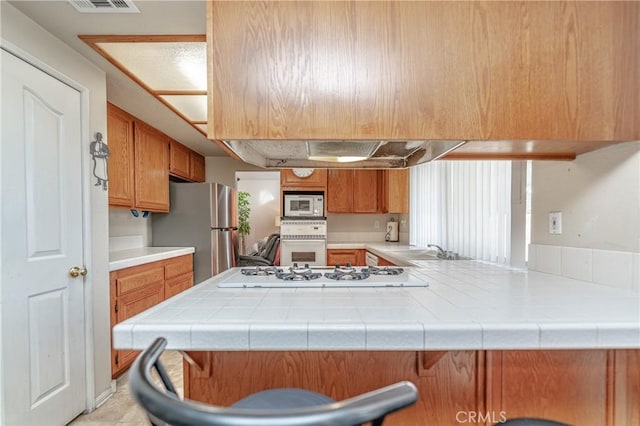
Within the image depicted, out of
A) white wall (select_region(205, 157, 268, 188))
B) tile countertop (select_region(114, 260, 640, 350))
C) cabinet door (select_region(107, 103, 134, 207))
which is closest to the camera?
tile countertop (select_region(114, 260, 640, 350))

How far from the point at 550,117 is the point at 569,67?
19cm

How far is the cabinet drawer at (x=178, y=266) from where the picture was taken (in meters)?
2.89

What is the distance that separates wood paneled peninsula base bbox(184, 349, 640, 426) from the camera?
3.43 feet

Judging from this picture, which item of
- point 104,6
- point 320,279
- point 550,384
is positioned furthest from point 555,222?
point 104,6

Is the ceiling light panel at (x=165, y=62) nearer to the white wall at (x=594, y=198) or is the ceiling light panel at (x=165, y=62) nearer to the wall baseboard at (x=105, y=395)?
the white wall at (x=594, y=198)

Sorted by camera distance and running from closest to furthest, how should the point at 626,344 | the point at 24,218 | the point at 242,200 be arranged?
the point at 626,344, the point at 24,218, the point at 242,200

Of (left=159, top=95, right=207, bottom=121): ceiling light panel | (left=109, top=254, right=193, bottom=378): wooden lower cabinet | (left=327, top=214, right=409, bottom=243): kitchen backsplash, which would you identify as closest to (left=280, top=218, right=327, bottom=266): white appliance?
(left=327, top=214, right=409, bottom=243): kitchen backsplash

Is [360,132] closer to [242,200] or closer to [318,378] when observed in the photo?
[318,378]

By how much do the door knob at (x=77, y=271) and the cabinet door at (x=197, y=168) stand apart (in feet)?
8.11

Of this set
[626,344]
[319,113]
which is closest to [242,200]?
[319,113]

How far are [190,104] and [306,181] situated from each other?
6.11ft

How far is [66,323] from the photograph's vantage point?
172 centimetres

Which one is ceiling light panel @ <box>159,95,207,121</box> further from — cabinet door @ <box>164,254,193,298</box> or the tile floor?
the tile floor

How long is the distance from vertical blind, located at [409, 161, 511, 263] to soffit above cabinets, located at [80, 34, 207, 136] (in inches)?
72.4
